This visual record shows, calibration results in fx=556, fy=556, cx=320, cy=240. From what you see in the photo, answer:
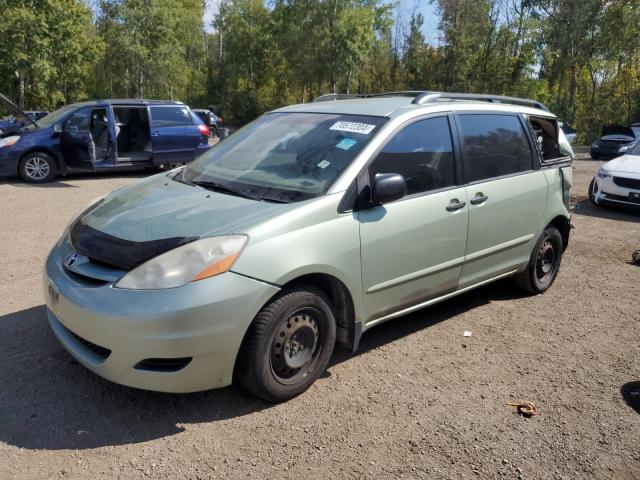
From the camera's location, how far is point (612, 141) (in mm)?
19391

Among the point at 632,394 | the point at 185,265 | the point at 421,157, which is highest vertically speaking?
the point at 421,157

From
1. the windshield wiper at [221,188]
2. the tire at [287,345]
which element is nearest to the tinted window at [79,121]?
the windshield wiper at [221,188]

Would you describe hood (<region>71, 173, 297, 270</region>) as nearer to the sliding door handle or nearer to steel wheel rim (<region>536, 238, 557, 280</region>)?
the sliding door handle

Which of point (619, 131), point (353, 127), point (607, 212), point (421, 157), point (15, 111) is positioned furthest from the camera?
point (619, 131)

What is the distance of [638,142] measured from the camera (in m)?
11.4

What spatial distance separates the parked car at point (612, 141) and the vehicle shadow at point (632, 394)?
17.3m

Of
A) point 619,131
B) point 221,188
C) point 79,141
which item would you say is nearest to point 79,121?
point 79,141

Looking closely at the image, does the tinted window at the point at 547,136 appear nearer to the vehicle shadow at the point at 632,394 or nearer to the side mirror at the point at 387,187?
the vehicle shadow at the point at 632,394

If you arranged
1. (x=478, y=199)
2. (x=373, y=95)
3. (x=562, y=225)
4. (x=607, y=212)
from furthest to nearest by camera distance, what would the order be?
(x=607, y=212), (x=562, y=225), (x=373, y=95), (x=478, y=199)

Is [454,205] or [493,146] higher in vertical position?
[493,146]

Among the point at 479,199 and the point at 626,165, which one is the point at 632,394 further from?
the point at 626,165

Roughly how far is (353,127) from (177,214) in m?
1.37

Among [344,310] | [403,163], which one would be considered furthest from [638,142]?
[344,310]

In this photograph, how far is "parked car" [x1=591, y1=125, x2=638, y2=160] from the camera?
19.0 metres
